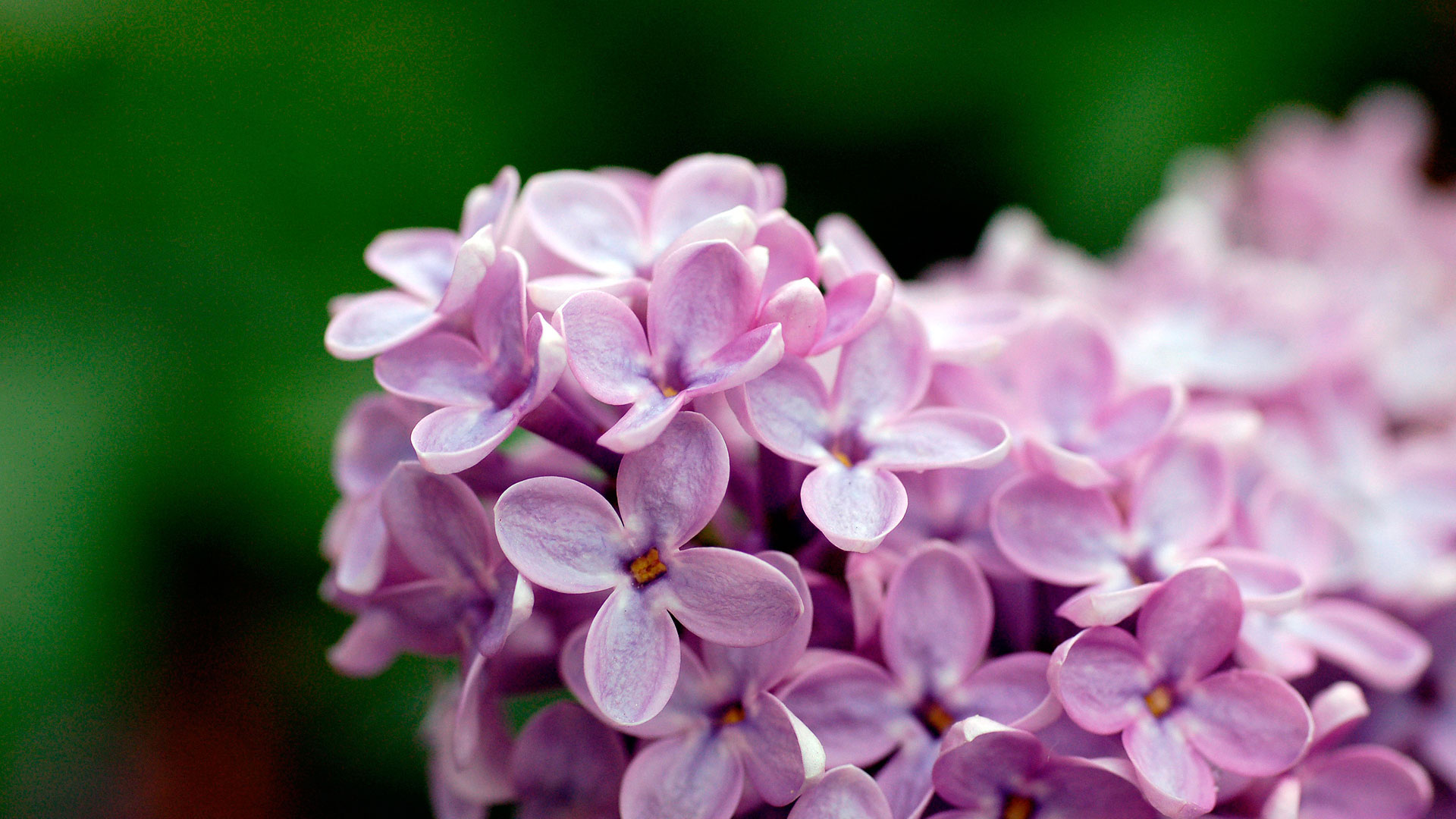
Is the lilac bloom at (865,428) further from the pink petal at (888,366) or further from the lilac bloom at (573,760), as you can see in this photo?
the lilac bloom at (573,760)

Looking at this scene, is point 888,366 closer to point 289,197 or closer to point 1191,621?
point 1191,621

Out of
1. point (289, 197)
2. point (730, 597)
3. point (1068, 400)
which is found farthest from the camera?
point (289, 197)

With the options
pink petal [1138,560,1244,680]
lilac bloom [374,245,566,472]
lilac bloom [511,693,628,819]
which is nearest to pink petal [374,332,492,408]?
lilac bloom [374,245,566,472]

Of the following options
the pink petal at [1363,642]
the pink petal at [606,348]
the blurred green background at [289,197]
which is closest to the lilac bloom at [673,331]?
the pink petal at [606,348]

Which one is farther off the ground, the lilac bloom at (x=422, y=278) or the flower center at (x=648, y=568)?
the lilac bloom at (x=422, y=278)

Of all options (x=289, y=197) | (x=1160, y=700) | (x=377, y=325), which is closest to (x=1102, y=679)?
(x=1160, y=700)

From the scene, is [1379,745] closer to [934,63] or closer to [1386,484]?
[1386,484]

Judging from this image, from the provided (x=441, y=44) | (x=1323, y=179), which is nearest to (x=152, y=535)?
(x=441, y=44)
